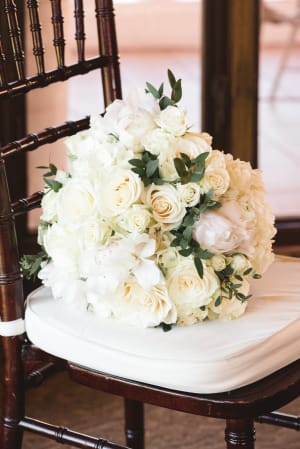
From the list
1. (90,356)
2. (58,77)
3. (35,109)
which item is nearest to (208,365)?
(90,356)

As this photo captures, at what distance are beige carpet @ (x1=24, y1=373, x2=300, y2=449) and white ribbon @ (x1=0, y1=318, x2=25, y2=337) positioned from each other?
504mm

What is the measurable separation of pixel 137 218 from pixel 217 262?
0.37 ft

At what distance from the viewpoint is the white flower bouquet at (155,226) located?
3.80ft

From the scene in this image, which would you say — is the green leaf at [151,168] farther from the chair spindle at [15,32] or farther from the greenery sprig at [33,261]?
the chair spindle at [15,32]

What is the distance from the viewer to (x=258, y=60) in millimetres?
2223

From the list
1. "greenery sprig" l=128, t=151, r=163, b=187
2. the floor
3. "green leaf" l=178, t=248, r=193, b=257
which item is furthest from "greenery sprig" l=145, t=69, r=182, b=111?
the floor

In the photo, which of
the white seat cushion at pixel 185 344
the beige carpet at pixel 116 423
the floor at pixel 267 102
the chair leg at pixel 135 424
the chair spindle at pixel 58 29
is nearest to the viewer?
the white seat cushion at pixel 185 344

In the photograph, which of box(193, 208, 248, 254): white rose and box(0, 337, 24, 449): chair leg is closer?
box(193, 208, 248, 254): white rose

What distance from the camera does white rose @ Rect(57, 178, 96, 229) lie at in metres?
1.19

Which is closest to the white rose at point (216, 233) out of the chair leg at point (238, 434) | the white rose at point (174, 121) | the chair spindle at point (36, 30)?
the white rose at point (174, 121)

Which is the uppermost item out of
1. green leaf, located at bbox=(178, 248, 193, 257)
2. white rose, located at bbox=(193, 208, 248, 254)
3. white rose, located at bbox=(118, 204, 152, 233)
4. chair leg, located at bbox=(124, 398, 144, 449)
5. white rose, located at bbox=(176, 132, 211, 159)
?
white rose, located at bbox=(176, 132, 211, 159)

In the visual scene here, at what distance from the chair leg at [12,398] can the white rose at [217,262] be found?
33 cm

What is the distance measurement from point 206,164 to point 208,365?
0.26 metres

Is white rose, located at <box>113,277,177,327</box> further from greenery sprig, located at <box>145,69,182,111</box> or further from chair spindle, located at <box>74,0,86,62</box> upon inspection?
chair spindle, located at <box>74,0,86,62</box>
